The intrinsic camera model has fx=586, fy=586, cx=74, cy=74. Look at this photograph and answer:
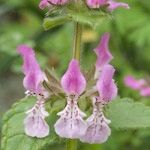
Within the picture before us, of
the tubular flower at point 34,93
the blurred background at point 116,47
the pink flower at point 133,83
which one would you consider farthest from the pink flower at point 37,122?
the pink flower at point 133,83

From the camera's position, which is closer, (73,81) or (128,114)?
(73,81)

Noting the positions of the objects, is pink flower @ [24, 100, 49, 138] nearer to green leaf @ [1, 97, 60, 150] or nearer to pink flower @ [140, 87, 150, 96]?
green leaf @ [1, 97, 60, 150]

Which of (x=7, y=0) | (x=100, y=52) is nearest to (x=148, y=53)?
(x=7, y=0)

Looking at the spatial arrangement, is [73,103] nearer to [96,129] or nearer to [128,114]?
[96,129]

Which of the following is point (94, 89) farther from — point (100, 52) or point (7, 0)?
point (7, 0)

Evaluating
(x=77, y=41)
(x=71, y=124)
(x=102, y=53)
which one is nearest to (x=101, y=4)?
(x=77, y=41)
